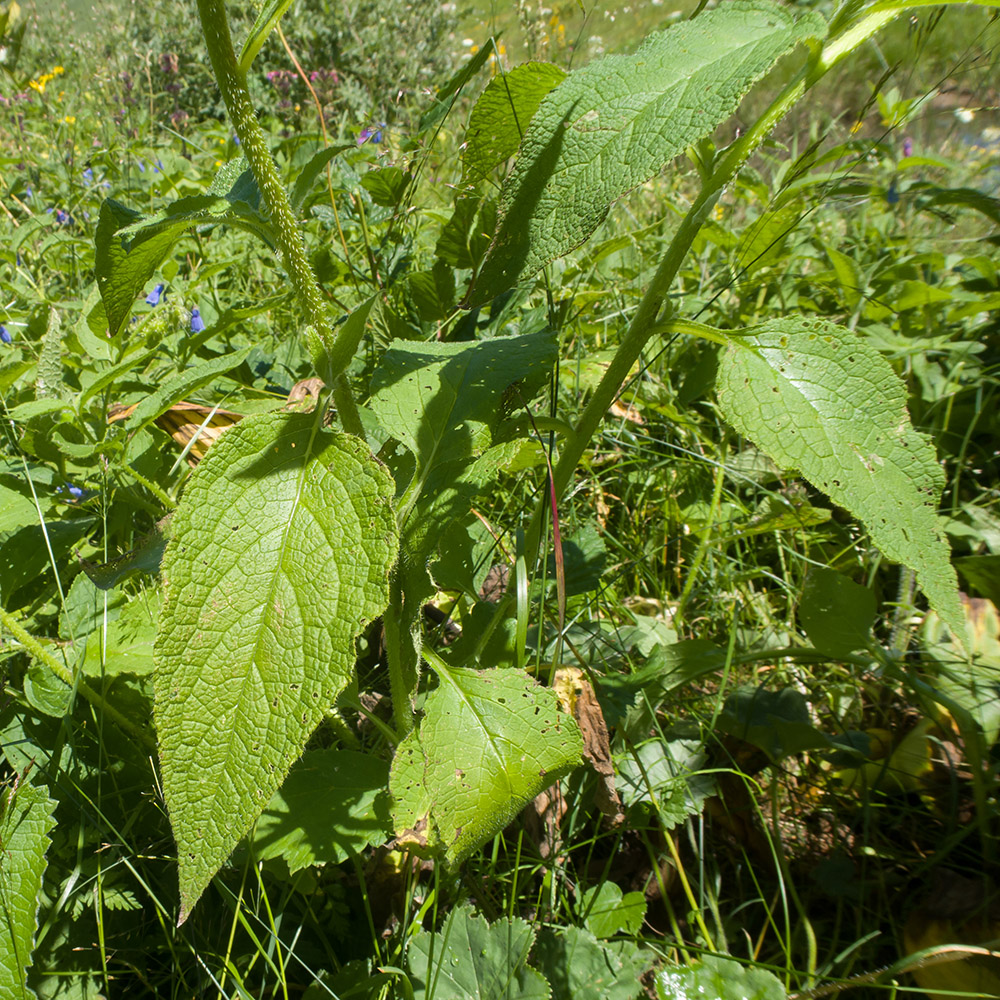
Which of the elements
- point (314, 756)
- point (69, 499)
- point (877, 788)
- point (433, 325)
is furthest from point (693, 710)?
point (69, 499)

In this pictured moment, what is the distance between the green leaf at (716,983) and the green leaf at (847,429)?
52cm

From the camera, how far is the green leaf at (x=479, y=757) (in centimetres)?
91

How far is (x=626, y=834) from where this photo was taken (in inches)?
52.0

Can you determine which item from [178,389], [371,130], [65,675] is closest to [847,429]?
[178,389]

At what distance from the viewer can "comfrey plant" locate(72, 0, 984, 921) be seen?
30.1 inches

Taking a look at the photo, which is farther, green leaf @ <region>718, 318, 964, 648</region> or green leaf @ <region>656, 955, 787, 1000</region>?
green leaf @ <region>656, 955, 787, 1000</region>

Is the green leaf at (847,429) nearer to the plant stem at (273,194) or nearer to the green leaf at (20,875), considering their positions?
the plant stem at (273,194)

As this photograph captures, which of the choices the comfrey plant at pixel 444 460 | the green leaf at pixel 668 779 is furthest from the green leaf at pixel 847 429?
the green leaf at pixel 668 779

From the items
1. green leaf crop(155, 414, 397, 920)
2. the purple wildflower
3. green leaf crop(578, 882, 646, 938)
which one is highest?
the purple wildflower

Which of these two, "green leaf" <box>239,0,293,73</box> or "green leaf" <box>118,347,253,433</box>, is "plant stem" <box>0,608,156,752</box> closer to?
"green leaf" <box>118,347,253,433</box>

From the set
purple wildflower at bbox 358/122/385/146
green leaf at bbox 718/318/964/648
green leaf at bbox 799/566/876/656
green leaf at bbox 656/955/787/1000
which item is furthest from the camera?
purple wildflower at bbox 358/122/385/146

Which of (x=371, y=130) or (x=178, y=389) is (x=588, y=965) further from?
(x=371, y=130)

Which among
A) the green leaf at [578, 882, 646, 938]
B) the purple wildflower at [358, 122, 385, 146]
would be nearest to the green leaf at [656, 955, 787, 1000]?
the green leaf at [578, 882, 646, 938]

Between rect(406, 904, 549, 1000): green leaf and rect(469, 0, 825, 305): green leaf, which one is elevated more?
rect(469, 0, 825, 305): green leaf
